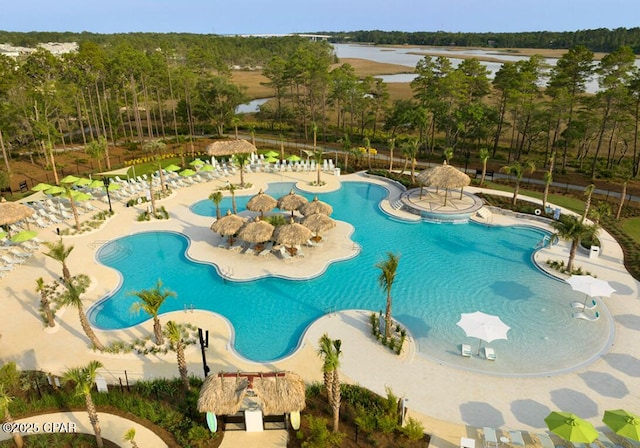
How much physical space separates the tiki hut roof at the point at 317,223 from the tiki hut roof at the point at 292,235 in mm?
1080

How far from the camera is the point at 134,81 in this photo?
49.0 m

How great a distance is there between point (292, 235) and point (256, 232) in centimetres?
223

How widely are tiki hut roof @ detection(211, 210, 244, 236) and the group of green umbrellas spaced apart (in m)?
18.9

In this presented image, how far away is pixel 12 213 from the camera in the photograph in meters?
27.0

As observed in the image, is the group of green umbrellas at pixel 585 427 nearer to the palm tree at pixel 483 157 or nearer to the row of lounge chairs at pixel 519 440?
the row of lounge chairs at pixel 519 440

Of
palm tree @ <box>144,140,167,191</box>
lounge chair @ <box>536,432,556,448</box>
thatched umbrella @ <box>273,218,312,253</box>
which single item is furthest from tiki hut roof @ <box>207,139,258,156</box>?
lounge chair @ <box>536,432,556,448</box>

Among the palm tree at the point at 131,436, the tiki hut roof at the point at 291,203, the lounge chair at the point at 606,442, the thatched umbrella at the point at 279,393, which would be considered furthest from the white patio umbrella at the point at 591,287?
the palm tree at the point at 131,436

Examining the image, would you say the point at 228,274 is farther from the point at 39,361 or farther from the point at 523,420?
the point at 523,420

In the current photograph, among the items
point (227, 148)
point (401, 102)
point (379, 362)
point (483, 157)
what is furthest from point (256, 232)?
point (401, 102)

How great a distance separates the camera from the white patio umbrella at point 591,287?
19.3m

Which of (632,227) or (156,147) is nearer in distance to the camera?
(632,227)

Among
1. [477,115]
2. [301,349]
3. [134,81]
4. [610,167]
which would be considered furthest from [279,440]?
[134,81]

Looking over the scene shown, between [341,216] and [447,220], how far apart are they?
311 inches

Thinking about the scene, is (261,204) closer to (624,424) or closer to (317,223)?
(317,223)
